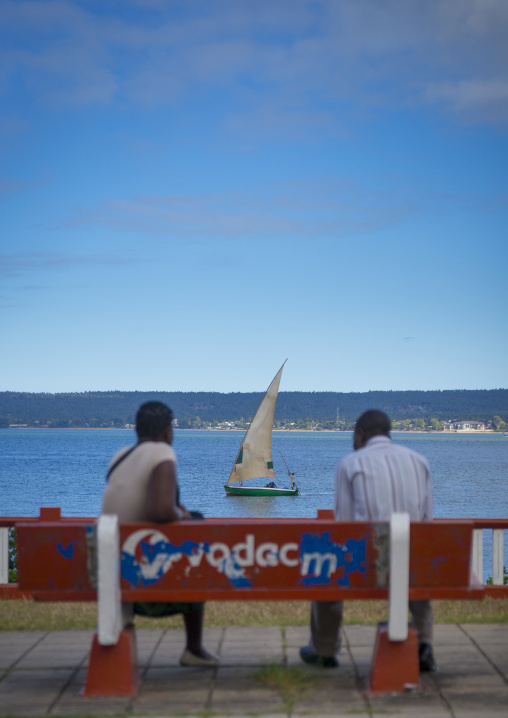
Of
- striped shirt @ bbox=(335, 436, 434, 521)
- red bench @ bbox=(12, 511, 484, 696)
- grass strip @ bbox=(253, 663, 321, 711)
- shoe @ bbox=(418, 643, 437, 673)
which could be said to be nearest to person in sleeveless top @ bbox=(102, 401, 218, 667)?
red bench @ bbox=(12, 511, 484, 696)

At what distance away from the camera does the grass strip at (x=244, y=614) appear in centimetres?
632

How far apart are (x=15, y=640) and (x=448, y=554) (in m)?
3.15

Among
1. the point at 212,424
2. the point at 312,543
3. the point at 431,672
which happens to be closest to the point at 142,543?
the point at 312,543

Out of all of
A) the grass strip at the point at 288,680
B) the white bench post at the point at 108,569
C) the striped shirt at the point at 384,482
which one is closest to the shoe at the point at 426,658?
the grass strip at the point at 288,680

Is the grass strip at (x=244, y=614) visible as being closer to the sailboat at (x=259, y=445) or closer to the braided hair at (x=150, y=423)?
the braided hair at (x=150, y=423)

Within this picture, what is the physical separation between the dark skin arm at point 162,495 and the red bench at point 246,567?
56 millimetres

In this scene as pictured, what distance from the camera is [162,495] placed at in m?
4.46

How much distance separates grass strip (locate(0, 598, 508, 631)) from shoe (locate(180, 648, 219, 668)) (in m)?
1.16

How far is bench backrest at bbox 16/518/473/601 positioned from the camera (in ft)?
14.7

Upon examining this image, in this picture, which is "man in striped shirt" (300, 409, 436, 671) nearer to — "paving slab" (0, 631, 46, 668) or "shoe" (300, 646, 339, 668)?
"shoe" (300, 646, 339, 668)

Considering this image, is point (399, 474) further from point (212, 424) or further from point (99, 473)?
point (212, 424)

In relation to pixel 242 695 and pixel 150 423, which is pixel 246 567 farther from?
pixel 150 423

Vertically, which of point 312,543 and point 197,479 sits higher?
point 312,543

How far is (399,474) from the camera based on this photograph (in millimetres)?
4777
